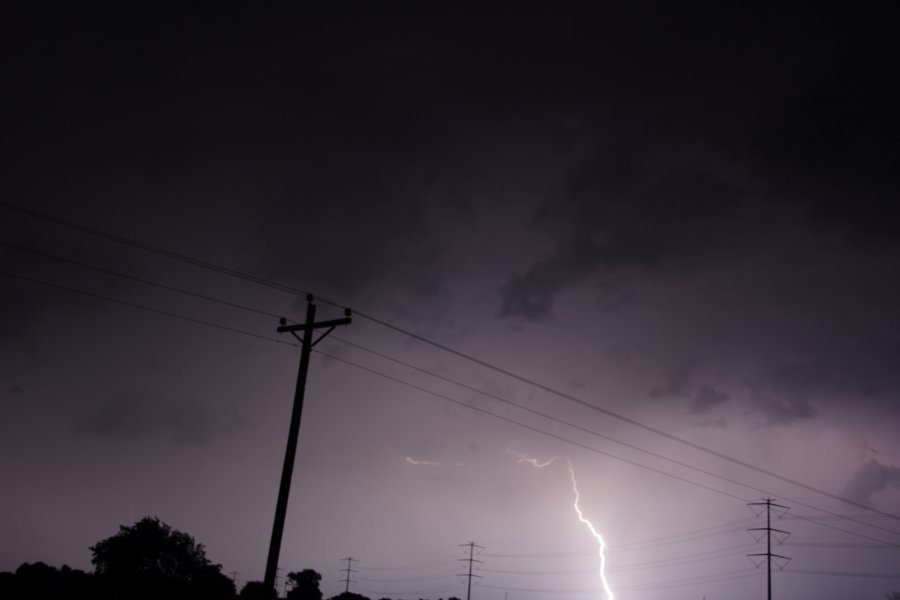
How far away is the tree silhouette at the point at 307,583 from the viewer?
115188mm

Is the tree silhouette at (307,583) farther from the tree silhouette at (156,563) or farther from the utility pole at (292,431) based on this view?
the utility pole at (292,431)

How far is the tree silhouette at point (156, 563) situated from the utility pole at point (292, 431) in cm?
6271

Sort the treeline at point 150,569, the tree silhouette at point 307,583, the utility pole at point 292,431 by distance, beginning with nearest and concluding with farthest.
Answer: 1. the utility pole at point 292,431
2. the treeline at point 150,569
3. the tree silhouette at point 307,583

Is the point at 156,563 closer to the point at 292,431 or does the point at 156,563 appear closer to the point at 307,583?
the point at 307,583

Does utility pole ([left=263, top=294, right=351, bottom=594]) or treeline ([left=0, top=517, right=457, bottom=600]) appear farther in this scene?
treeline ([left=0, top=517, right=457, bottom=600])

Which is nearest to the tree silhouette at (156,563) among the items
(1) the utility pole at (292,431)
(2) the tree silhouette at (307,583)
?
(2) the tree silhouette at (307,583)

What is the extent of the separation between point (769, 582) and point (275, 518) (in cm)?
5344

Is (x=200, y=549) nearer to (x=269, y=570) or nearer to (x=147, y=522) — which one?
(x=147, y=522)

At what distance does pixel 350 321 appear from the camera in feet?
77.3

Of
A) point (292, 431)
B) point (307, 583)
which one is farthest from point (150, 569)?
point (292, 431)

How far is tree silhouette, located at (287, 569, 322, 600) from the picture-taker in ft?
378

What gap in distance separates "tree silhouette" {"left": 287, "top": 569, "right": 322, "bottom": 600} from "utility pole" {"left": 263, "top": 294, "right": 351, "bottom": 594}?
104375 millimetres

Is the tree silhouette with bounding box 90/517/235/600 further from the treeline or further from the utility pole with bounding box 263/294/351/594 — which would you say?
the utility pole with bounding box 263/294/351/594

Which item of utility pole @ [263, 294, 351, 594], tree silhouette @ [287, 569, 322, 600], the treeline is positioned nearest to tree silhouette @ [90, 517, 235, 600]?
the treeline
